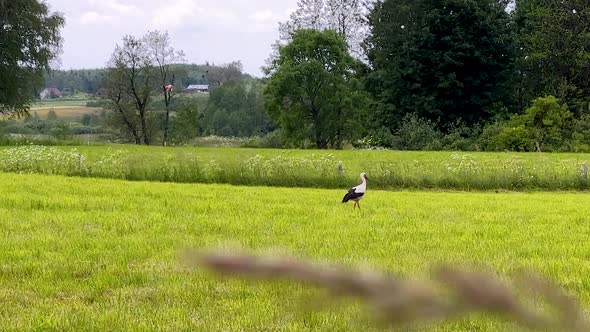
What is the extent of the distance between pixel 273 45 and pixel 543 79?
61.0 ft

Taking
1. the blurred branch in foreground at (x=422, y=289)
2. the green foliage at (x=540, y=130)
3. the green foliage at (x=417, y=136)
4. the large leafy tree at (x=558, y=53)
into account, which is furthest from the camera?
the large leafy tree at (x=558, y=53)

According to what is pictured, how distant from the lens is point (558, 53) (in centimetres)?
3681

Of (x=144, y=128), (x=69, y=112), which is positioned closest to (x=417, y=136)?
(x=144, y=128)

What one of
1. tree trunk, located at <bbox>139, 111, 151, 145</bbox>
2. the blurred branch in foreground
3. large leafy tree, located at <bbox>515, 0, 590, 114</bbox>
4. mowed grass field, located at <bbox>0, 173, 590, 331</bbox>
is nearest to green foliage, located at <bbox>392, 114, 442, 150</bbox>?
large leafy tree, located at <bbox>515, 0, 590, 114</bbox>

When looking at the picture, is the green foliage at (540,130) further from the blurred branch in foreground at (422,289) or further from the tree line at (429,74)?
the blurred branch in foreground at (422,289)

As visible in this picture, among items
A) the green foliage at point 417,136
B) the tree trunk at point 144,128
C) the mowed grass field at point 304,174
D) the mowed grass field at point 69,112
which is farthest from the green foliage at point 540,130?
the mowed grass field at point 69,112

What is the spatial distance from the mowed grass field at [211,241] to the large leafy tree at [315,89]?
84.2 ft

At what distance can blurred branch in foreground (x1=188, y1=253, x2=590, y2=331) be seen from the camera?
1.10 ft

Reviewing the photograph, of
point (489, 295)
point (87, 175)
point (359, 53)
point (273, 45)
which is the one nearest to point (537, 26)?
point (359, 53)

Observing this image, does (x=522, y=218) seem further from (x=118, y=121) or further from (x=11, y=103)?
(x=118, y=121)

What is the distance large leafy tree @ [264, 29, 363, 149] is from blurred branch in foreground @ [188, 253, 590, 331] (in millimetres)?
38270

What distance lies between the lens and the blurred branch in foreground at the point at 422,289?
1.10 feet

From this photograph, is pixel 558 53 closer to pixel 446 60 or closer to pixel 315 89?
pixel 446 60

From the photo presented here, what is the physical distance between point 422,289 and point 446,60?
128ft
